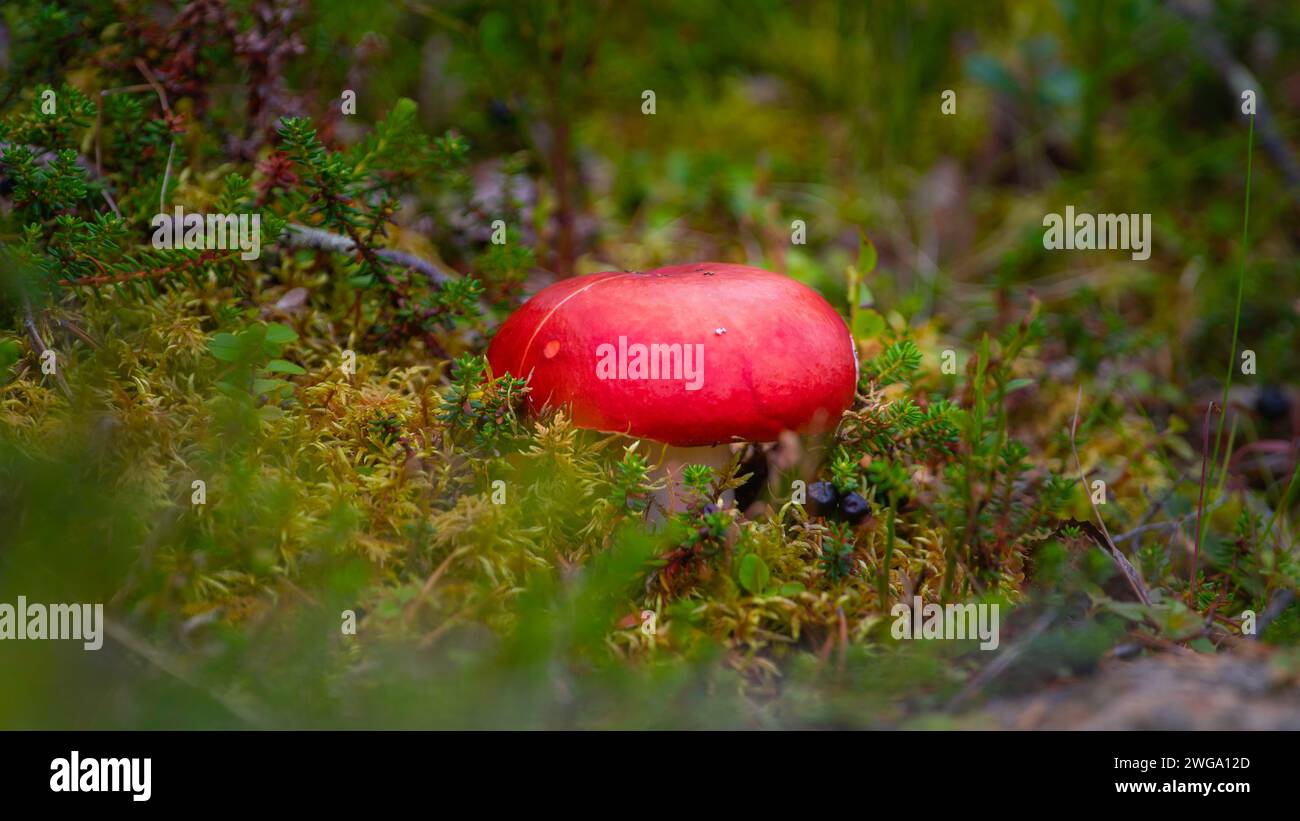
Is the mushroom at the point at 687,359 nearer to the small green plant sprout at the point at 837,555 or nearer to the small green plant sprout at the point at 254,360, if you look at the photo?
the small green plant sprout at the point at 837,555

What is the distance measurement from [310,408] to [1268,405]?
12.0 feet

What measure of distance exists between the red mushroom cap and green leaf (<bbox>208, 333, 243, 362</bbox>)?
722 mm

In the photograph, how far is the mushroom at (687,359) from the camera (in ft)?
7.36

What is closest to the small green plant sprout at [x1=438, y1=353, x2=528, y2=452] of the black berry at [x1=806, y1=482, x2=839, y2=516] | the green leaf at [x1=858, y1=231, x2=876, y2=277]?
the black berry at [x1=806, y1=482, x2=839, y2=516]

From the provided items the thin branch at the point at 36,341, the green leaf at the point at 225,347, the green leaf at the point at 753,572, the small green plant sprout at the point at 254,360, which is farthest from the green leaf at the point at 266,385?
the green leaf at the point at 753,572

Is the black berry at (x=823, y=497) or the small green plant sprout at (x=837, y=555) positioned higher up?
the black berry at (x=823, y=497)

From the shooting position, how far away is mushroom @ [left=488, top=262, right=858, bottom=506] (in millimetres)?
2244

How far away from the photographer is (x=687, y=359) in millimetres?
2248

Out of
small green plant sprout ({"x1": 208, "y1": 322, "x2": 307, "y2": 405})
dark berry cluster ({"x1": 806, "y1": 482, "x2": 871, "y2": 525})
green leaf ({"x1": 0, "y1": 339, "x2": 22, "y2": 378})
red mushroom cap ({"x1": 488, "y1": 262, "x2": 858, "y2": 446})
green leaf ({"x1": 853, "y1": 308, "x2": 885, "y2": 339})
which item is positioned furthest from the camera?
green leaf ({"x1": 853, "y1": 308, "x2": 885, "y2": 339})

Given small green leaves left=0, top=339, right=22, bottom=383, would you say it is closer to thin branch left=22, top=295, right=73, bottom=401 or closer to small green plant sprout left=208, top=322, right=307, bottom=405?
thin branch left=22, top=295, right=73, bottom=401
